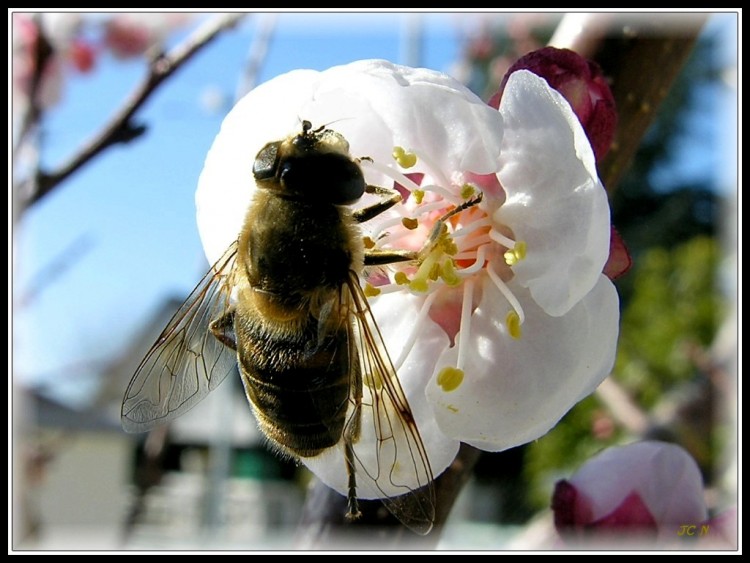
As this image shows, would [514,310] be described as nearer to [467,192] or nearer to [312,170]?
[467,192]

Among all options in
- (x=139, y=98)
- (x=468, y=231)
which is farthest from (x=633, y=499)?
(x=139, y=98)

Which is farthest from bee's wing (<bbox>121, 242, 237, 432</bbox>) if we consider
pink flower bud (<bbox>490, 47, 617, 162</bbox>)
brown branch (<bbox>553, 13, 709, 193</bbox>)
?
brown branch (<bbox>553, 13, 709, 193</bbox>)

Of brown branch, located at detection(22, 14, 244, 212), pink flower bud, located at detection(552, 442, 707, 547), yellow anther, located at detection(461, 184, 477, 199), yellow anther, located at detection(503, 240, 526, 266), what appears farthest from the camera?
brown branch, located at detection(22, 14, 244, 212)

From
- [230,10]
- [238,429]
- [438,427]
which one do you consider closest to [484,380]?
[438,427]

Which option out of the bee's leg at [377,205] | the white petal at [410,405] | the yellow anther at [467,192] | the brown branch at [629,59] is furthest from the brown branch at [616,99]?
the bee's leg at [377,205]

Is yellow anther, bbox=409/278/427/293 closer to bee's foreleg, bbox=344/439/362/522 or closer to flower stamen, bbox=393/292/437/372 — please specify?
flower stamen, bbox=393/292/437/372

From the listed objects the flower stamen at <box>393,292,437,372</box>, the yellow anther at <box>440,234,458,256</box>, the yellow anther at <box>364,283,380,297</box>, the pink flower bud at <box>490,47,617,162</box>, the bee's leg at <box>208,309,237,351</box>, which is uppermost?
the pink flower bud at <box>490,47,617,162</box>

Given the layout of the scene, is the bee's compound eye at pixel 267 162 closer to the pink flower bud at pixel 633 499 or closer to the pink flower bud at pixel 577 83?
the pink flower bud at pixel 577 83
